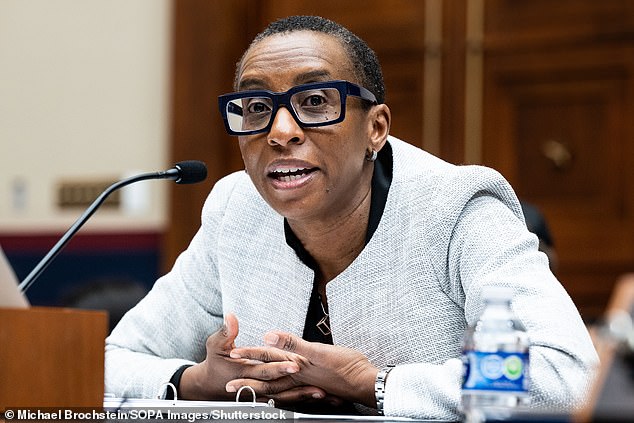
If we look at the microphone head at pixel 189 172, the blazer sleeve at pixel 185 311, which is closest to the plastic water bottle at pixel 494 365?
the microphone head at pixel 189 172

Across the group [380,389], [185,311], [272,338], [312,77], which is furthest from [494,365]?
[185,311]

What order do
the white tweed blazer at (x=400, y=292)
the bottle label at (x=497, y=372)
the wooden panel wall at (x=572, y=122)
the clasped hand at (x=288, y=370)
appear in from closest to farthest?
1. the bottle label at (x=497, y=372)
2. the white tweed blazer at (x=400, y=292)
3. the clasped hand at (x=288, y=370)
4. the wooden panel wall at (x=572, y=122)

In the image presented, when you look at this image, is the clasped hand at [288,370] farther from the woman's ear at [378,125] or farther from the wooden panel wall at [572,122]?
the wooden panel wall at [572,122]

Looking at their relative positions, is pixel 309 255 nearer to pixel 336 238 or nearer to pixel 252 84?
pixel 336 238

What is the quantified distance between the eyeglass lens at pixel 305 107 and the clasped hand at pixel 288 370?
15.3 inches

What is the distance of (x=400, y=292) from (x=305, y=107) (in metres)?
Answer: 0.39

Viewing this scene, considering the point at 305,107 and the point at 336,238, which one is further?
the point at 336,238

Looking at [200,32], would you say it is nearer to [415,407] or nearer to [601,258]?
[601,258]

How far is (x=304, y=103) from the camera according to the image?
2.08m

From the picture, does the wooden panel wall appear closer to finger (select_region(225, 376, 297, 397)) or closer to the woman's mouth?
the woman's mouth

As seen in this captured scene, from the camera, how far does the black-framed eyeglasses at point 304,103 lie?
2.06 meters

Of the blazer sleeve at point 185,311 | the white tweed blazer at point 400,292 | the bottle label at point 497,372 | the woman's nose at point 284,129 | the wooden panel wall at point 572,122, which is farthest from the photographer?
the wooden panel wall at point 572,122

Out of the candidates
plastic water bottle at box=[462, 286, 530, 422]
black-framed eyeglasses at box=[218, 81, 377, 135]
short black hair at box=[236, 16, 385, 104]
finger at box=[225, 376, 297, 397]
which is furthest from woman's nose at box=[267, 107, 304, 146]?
plastic water bottle at box=[462, 286, 530, 422]

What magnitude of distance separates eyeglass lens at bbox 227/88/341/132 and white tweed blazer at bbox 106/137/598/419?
8.8 inches
